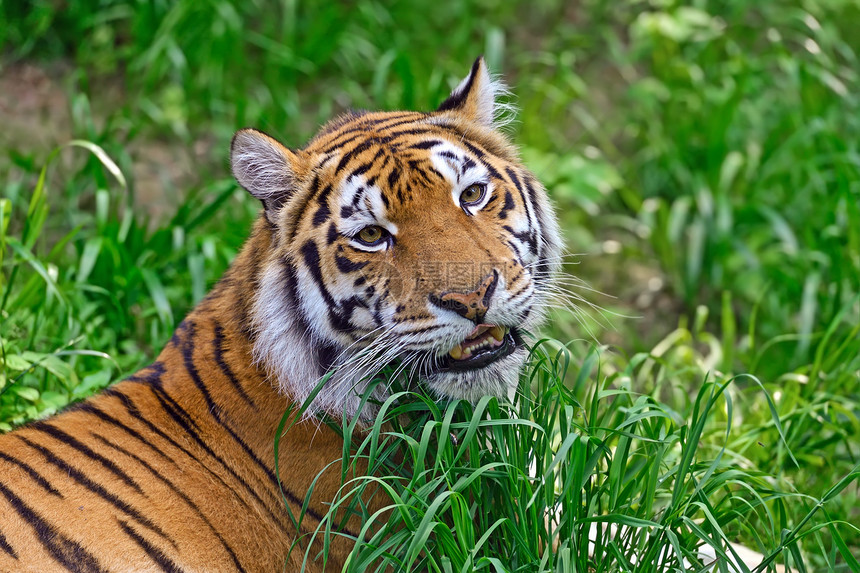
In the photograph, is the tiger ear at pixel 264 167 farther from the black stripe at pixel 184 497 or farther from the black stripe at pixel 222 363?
the black stripe at pixel 184 497

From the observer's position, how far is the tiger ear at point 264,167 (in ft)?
8.84

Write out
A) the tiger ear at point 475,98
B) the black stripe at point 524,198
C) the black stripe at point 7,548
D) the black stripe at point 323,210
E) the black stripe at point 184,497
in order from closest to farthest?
the black stripe at point 7,548, the black stripe at point 184,497, the black stripe at point 323,210, the black stripe at point 524,198, the tiger ear at point 475,98

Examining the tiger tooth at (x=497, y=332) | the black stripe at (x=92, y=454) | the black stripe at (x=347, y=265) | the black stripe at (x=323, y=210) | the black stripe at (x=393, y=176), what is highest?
the black stripe at (x=393, y=176)

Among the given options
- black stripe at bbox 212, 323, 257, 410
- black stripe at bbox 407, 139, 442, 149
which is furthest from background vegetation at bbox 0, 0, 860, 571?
black stripe at bbox 407, 139, 442, 149

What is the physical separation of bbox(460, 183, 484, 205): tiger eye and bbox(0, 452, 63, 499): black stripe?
1.49m

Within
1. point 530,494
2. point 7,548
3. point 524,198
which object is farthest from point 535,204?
point 7,548

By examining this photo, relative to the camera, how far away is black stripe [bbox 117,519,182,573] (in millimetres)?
2436

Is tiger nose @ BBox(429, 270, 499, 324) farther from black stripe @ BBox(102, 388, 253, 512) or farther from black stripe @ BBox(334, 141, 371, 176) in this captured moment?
black stripe @ BBox(102, 388, 253, 512)

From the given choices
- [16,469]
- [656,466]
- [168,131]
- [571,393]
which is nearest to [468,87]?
[571,393]

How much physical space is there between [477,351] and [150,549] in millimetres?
1115

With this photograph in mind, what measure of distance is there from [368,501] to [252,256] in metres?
0.92

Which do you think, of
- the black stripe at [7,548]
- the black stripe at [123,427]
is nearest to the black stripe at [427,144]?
the black stripe at [123,427]

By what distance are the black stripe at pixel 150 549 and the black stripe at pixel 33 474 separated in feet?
0.69

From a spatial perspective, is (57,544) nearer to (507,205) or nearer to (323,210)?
(323,210)
